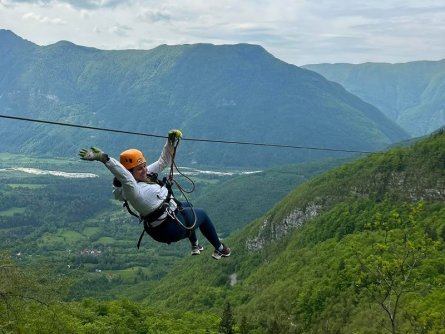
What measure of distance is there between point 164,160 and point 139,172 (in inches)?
70.8

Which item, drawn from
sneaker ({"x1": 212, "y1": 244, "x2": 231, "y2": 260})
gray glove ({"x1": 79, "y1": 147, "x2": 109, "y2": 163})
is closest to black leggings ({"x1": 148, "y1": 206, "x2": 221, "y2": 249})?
sneaker ({"x1": 212, "y1": 244, "x2": 231, "y2": 260})

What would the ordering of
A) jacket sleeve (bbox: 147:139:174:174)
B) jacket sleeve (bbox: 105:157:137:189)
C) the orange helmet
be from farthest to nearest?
jacket sleeve (bbox: 147:139:174:174) < the orange helmet < jacket sleeve (bbox: 105:157:137:189)

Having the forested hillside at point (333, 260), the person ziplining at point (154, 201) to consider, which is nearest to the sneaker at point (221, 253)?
the person ziplining at point (154, 201)

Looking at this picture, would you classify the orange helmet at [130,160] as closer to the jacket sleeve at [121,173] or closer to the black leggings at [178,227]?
the jacket sleeve at [121,173]

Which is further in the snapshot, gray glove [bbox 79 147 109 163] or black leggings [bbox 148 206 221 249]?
black leggings [bbox 148 206 221 249]

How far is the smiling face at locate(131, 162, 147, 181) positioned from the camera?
37.2 ft

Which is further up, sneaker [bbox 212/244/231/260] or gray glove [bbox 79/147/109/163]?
gray glove [bbox 79/147/109/163]

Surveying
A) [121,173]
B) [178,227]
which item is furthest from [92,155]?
[178,227]

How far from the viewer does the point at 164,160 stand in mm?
13148

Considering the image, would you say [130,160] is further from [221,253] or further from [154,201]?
[221,253]

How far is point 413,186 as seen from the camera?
286ft

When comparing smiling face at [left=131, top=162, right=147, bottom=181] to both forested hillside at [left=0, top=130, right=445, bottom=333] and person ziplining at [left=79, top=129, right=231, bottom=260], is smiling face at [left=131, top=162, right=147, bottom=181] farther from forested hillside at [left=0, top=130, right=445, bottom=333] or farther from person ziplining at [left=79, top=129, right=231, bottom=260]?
forested hillside at [left=0, top=130, right=445, bottom=333]

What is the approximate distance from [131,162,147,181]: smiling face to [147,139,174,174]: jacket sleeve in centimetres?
122

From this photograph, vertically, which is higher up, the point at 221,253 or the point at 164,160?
the point at 164,160
